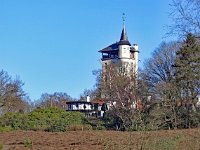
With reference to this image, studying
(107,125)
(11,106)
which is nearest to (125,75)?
(107,125)

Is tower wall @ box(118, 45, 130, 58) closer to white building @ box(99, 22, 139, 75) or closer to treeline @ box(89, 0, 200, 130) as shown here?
white building @ box(99, 22, 139, 75)

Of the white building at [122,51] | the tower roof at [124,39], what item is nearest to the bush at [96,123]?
the white building at [122,51]

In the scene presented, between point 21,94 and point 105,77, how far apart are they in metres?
13.3

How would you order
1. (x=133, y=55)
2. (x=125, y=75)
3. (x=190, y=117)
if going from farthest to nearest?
(x=133, y=55), (x=125, y=75), (x=190, y=117)

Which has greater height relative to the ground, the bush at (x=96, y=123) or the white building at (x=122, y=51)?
the white building at (x=122, y=51)

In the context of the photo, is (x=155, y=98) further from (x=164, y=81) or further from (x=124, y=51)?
(x=124, y=51)

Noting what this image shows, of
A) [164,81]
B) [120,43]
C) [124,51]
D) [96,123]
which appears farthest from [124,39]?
[96,123]

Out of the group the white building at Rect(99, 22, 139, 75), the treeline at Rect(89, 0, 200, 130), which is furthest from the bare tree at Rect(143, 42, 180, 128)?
the white building at Rect(99, 22, 139, 75)

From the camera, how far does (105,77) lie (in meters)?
52.0

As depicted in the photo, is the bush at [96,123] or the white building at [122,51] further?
the white building at [122,51]

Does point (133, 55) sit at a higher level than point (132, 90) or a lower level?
higher

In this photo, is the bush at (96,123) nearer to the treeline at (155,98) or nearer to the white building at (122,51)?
the treeline at (155,98)

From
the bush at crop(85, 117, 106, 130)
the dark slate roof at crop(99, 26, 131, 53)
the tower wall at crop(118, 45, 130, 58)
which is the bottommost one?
the bush at crop(85, 117, 106, 130)

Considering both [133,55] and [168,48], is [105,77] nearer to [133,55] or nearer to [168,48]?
[168,48]
